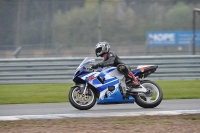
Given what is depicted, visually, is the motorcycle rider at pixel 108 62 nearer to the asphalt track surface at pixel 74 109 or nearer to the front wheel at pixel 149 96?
the front wheel at pixel 149 96

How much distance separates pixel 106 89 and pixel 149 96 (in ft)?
2.97

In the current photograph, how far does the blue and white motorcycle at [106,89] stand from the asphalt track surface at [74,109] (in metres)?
0.19

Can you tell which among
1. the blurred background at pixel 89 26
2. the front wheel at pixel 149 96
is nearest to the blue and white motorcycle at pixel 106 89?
the front wheel at pixel 149 96

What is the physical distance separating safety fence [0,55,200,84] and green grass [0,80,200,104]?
41cm

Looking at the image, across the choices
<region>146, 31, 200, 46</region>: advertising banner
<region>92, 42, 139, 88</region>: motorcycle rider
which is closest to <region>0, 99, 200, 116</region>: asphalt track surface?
<region>92, 42, 139, 88</region>: motorcycle rider

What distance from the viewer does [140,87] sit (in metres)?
11.2

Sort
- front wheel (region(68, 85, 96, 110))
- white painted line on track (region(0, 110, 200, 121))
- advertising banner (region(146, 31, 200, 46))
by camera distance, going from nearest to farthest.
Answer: white painted line on track (region(0, 110, 200, 121))
front wheel (region(68, 85, 96, 110))
advertising banner (region(146, 31, 200, 46))

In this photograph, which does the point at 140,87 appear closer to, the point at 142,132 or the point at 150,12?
the point at 142,132

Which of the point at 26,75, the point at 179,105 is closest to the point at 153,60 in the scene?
the point at 26,75

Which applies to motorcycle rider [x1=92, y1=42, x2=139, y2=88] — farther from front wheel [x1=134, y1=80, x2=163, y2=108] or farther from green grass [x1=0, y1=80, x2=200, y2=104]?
green grass [x1=0, y1=80, x2=200, y2=104]

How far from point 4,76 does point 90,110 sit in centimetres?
698

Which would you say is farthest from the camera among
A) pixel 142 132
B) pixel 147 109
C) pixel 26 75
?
pixel 26 75

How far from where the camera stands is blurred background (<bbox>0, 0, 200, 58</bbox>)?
704 inches

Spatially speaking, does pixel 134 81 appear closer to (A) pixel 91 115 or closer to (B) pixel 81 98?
(B) pixel 81 98
